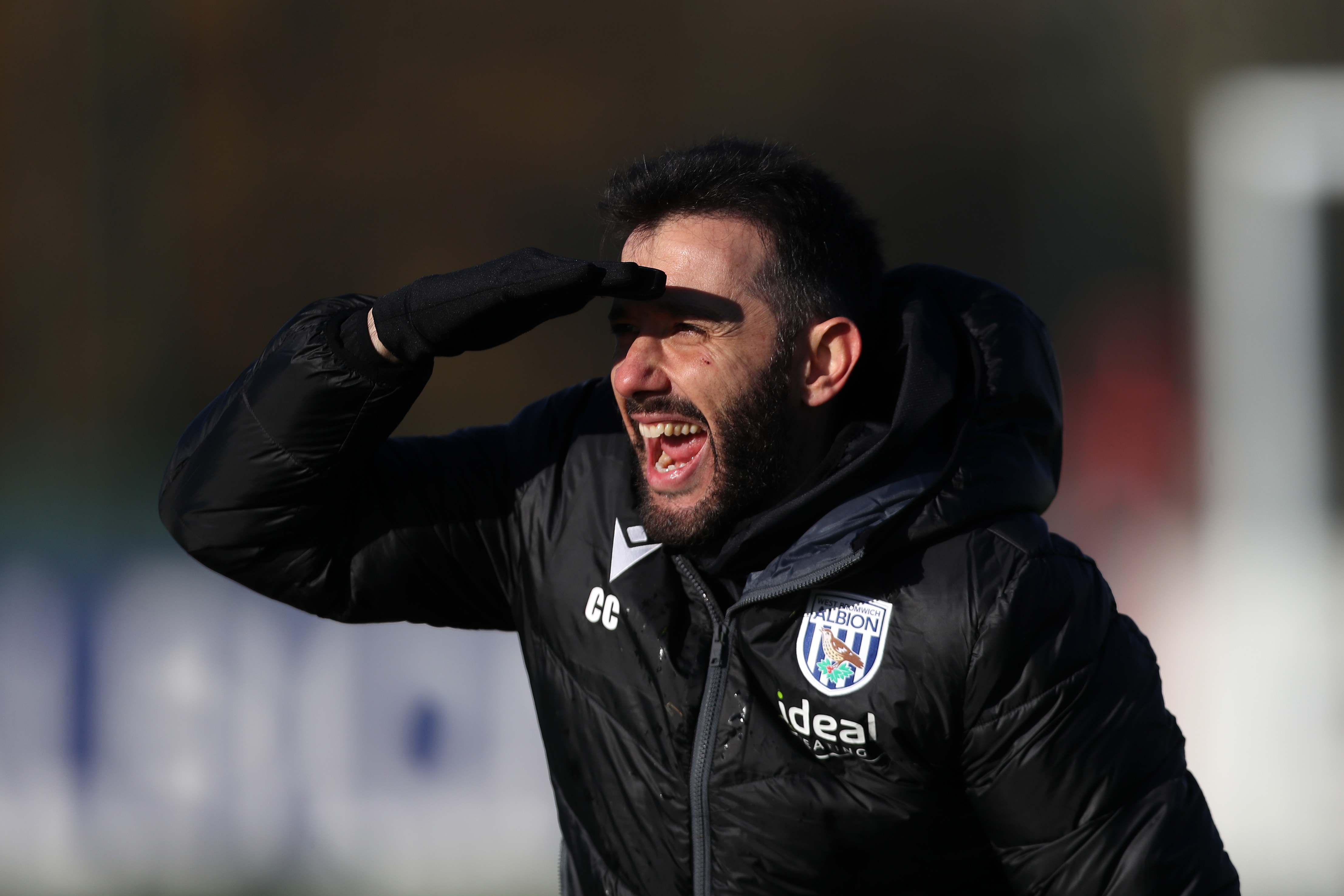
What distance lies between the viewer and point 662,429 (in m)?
2.12

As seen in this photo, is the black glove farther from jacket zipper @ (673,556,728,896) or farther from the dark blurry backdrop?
the dark blurry backdrop

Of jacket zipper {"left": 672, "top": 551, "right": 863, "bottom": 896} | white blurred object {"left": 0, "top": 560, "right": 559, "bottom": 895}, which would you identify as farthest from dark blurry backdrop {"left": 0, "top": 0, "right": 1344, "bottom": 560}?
jacket zipper {"left": 672, "top": 551, "right": 863, "bottom": 896}

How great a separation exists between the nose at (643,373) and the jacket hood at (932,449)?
0.90 ft

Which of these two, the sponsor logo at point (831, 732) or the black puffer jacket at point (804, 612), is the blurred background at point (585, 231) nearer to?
the black puffer jacket at point (804, 612)

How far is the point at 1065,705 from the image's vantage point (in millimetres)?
1754

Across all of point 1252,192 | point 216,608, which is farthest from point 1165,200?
point 216,608

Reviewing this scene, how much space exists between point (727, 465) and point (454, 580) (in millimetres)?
577

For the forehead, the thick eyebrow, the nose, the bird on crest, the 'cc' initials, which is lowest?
the bird on crest

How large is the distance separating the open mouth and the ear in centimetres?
21

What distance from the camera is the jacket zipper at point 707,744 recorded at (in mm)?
1910

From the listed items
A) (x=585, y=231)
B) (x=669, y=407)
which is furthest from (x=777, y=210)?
(x=585, y=231)

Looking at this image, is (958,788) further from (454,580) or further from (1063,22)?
(1063,22)

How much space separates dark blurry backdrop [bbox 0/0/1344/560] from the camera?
4531 millimetres

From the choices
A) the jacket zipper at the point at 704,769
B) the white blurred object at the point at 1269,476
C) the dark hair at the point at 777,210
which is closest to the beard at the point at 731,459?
the dark hair at the point at 777,210
